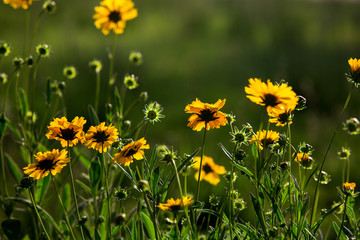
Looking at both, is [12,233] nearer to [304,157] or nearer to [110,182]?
[110,182]

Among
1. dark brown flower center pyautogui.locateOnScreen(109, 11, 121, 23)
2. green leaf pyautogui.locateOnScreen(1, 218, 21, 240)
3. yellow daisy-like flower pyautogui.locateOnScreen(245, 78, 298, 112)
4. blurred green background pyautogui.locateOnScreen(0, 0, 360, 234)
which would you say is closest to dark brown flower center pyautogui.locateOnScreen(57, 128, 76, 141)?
yellow daisy-like flower pyautogui.locateOnScreen(245, 78, 298, 112)

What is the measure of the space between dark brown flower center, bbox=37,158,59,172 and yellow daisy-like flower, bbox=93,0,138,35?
0.61 m

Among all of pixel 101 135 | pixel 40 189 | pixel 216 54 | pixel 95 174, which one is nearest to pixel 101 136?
pixel 101 135

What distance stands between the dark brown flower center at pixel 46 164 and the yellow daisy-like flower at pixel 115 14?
0.61 meters

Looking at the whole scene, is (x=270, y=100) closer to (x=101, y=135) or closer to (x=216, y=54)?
(x=101, y=135)

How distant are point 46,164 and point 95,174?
314mm

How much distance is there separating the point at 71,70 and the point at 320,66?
2.90m

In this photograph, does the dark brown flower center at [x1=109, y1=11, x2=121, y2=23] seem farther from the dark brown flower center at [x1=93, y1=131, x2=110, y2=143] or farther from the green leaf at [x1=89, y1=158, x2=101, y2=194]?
the dark brown flower center at [x1=93, y1=131, x2=110, y2=143]

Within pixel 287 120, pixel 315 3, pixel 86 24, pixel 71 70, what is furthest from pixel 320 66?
pixel 287 120

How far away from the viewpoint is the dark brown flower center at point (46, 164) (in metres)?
0.97

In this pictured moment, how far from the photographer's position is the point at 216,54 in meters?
4.22

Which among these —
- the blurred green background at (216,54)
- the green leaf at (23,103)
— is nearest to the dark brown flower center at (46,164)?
the green leaf at (23,103)

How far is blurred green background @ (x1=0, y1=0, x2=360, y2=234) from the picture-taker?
9.50ft

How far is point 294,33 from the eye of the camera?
443 cm
